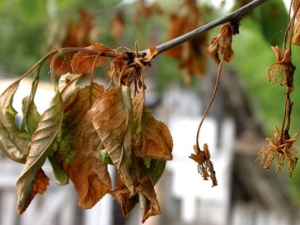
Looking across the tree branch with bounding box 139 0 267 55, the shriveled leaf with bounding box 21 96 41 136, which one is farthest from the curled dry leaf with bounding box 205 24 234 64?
the shriveled leaf with bounding box 21 96 41 136

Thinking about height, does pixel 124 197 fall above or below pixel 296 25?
below

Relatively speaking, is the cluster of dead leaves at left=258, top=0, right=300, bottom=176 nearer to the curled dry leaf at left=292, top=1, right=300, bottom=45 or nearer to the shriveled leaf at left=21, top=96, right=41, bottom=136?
the curled dry leaf at left=292, top=1, right=300, bottom=45

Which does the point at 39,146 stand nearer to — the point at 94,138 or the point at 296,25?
the point at 94,138

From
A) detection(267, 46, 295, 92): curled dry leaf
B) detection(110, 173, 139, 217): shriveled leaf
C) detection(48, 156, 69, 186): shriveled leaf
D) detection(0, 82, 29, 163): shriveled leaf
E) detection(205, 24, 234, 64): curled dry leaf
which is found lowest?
detection(110, 173, 139, 217): shriveled leaf

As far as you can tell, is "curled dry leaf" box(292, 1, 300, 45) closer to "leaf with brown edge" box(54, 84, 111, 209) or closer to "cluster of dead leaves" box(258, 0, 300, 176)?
"cluster of dead leaves" box(258, 0, 300, 176)

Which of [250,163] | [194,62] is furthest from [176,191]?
[194,62]

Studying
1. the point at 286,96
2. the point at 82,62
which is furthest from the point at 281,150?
the point at 82,62

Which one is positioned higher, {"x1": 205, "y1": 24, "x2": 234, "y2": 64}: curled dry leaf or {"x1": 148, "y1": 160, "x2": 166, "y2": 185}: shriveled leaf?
{"x1": 205, "y1": 24, "x2": 234, "y2": 64}: curled dry leaf
